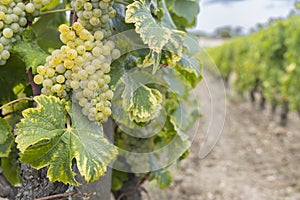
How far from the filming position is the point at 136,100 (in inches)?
51.6

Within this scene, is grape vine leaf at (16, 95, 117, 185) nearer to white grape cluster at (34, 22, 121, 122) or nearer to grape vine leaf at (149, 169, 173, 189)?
white grape cluster at (34, 22, 121, 122)

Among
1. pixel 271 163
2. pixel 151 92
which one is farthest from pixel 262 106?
pixel 151 92

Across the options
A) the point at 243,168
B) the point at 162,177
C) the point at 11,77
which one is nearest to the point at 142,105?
the point at 11,77

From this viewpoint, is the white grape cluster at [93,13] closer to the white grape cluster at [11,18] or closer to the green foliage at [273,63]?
the white grape cluster at [11,18]

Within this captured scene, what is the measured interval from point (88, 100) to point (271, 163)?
610 centimetres

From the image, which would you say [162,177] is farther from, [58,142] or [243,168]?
[243,168]

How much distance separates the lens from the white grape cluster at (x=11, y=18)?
1.23 m

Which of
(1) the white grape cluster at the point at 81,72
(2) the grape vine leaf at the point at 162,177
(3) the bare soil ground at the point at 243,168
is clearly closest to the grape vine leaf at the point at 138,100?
(1) the white grape cluster at the point at 81,72

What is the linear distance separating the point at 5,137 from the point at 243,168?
559 cm

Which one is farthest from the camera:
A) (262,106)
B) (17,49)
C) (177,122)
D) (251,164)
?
(262,106)

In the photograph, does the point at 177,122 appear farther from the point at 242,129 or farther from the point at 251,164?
the point at 242,129

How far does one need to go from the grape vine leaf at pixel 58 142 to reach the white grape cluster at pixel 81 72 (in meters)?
0.05

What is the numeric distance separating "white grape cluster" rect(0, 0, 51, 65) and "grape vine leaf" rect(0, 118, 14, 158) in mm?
240

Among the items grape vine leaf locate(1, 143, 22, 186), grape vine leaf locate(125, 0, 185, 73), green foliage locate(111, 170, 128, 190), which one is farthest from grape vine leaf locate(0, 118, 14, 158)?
green foliage locate(111, 170, 128, 190)
